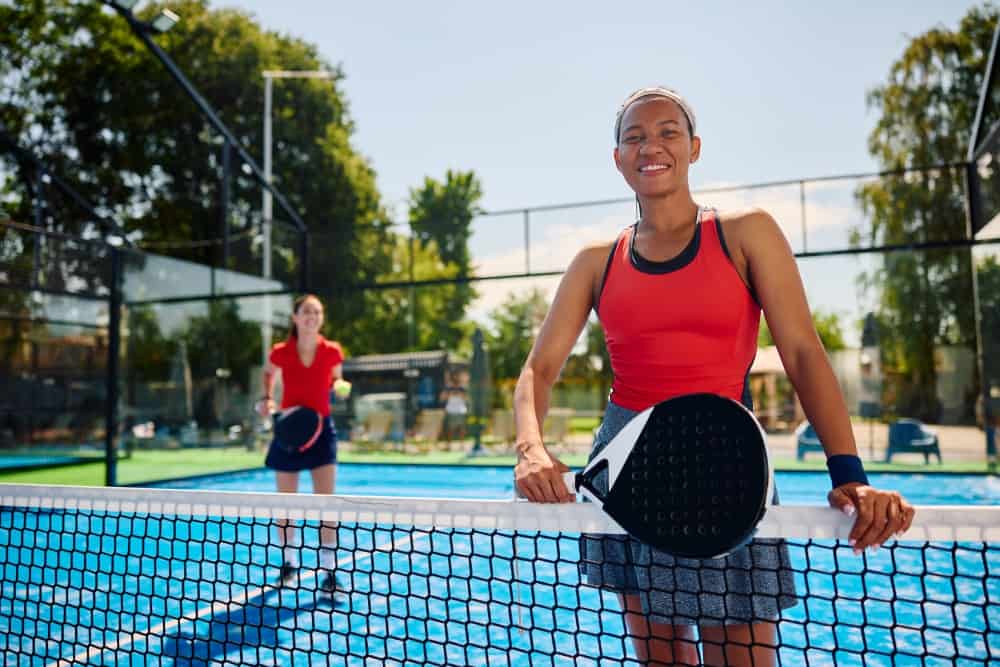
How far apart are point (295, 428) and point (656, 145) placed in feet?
12.6

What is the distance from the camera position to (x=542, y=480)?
5.21 feet

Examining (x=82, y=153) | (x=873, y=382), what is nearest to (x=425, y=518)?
(x=873, y=382)

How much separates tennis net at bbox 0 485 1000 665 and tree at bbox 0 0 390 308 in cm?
2046

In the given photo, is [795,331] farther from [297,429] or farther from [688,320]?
[297,429]

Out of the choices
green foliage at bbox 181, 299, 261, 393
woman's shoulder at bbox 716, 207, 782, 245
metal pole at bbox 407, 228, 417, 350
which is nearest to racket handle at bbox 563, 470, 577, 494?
woman's shoulder at bbox 716, 207, 782, 245

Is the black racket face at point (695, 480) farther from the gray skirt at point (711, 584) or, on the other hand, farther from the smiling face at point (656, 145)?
the smiling face at point (656, 145)

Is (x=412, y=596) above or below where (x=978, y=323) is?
below

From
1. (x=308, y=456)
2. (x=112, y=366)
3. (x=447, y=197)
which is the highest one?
(x=447, y=197)

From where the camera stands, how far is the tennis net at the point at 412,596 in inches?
72.1

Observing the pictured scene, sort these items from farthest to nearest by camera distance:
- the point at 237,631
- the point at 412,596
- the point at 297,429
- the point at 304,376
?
the point at 304,376
the point at 297,429
the point at 237,631
the point at 412,596

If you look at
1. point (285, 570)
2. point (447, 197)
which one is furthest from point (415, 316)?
point (447, 197)

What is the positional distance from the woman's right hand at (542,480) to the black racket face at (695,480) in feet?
0.50

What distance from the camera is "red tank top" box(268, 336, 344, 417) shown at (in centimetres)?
536

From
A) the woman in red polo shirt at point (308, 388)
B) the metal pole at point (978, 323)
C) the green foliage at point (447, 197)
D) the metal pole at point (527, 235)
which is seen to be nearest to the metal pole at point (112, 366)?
the woman in red polo shirt at point (308, 388)
